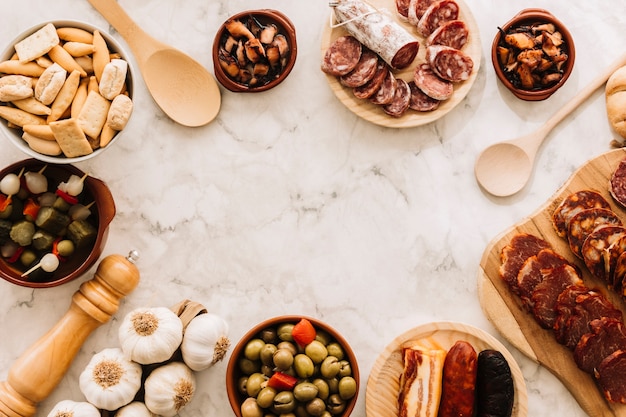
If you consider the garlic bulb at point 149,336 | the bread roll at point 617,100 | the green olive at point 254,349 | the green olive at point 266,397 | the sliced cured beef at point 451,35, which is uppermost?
the bread roll at point 617,100

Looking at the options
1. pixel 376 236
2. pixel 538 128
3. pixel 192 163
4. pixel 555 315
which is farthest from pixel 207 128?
pixel 555 315

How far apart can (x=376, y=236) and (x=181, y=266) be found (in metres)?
0.61

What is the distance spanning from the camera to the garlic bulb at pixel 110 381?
5.89 ft

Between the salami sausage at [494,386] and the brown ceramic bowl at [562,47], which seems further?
the brown ceramic bowl at [562,47]

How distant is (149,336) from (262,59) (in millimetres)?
861

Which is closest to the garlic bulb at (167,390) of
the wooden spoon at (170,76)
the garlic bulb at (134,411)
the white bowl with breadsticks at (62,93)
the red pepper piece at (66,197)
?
the garlic bulb at (134,411)

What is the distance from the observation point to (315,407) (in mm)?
1765

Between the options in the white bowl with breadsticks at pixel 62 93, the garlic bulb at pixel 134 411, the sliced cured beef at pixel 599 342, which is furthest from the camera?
the sliced cured beef at pixel 599 342

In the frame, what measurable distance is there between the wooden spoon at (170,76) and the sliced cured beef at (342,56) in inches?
13.8

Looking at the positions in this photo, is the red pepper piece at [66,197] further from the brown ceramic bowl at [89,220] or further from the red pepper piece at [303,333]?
the red pepper piece at [303,333]

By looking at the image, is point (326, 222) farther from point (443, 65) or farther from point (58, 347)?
point (58, 347)

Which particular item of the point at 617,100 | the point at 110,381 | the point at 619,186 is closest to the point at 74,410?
the point at 110,381

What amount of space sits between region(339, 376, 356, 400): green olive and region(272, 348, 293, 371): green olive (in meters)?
0.15

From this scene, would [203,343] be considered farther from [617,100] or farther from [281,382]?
[617,100]
